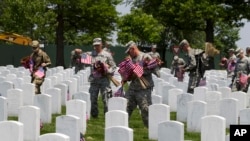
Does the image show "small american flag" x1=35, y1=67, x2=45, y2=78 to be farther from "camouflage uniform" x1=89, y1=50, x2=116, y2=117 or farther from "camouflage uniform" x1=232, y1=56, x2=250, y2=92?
"camouflage uniform" x1=232, y1=56, x2=250, y2=92

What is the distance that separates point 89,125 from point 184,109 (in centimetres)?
200

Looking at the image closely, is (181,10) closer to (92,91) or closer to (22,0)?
(22,0)

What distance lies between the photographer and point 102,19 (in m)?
50.4

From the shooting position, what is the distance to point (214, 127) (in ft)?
31.1

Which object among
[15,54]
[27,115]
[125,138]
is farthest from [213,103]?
[15,54]

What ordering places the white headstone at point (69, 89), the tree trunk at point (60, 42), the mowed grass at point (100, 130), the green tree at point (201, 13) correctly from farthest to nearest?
1. the tree trunk at point (60, 42)
2. the green tree at point (201, 13)
3. the white headstone at point (69, 89)
4. the mowed grass at point (100, 130)

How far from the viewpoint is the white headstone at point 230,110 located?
1272 cm

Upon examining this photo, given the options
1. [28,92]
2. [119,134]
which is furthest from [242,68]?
[119,134]

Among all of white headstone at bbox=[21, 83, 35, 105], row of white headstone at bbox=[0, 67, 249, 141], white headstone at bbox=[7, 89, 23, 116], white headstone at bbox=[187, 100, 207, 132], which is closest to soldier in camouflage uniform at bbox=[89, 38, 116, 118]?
row of white headstone at bbox=[0, 67, 249, 141]

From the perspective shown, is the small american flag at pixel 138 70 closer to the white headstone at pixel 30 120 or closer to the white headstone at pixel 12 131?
the white headstone at pixel 30 120

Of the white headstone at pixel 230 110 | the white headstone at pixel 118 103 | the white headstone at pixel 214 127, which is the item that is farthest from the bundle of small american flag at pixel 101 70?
the white headstone at pixel 214 127

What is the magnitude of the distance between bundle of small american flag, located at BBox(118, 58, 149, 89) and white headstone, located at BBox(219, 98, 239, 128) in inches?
61.9

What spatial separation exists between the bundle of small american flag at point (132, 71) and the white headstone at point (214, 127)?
2874 mm

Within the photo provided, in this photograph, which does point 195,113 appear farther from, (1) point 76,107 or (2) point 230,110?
(1) point 76,107
